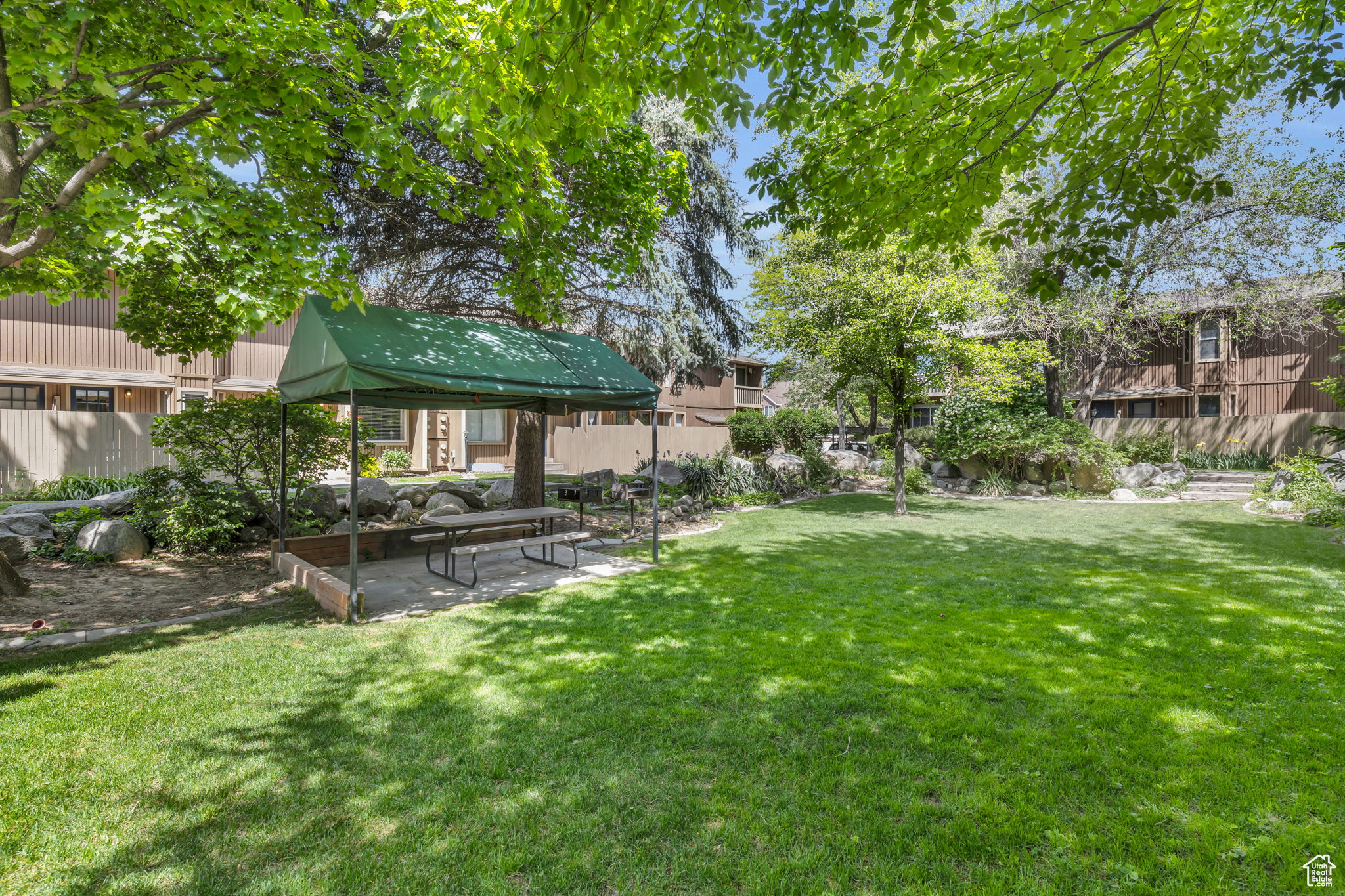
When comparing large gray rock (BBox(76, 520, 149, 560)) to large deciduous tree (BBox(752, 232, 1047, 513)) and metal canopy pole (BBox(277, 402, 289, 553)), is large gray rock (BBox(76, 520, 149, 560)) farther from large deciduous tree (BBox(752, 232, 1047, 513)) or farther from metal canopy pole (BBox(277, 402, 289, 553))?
large deciduous tree (BBox(752, 232, 1047, 513))

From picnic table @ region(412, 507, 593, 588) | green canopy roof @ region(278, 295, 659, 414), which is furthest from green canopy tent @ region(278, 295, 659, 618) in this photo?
picnic table @ region(412, 507, 593, 588)

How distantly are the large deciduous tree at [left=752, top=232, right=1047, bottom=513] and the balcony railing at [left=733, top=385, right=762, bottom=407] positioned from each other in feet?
60.5

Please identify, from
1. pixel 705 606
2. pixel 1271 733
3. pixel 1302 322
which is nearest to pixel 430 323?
pixel 705 606

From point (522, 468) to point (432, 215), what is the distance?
4.30 meters

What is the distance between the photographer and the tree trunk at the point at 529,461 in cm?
1026

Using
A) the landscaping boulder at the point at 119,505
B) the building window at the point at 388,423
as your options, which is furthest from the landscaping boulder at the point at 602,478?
the landscaping boulder at the point at 119,505

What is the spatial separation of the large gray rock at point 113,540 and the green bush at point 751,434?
1529cm

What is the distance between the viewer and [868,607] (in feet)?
18.4

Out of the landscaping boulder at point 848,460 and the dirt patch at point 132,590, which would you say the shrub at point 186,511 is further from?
the landscaping boulder at point 848,460

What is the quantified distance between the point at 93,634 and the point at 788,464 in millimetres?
14150

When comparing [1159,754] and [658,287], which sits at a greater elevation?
[658,287]

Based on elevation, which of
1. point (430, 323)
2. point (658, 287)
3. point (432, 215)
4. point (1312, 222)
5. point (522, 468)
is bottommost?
point (522, 468)

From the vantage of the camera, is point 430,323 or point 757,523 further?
point 757,523

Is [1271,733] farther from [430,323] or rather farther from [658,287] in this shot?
[658,287]
